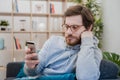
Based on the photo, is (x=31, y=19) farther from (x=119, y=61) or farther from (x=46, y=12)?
(x=119, y=61)

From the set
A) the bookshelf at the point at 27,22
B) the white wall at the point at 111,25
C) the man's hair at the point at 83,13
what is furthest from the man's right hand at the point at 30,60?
the bookshelf at the point at 27,22

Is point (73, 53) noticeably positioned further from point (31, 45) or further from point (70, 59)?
point (31, 45)

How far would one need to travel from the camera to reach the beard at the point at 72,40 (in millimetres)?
1645

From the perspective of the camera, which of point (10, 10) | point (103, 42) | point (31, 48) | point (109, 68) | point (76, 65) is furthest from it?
point (10, 10)

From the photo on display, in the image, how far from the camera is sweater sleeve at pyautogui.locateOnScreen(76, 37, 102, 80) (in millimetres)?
1566

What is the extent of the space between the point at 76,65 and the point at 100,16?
2.87 m

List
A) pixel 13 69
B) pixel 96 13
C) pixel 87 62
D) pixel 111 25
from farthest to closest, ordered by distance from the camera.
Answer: pixel 96 13, pixel 111 25, pixel 13 69, pixel 87 62

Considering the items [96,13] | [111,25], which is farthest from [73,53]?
[96,13]

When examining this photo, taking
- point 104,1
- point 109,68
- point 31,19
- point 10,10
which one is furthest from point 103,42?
point 109,68

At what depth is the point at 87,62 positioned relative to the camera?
1.58m

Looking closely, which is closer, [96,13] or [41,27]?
[96,13]

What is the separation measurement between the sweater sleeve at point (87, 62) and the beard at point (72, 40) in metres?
0.05

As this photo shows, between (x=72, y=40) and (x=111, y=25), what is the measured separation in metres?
2.44

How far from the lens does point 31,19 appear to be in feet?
15.1
